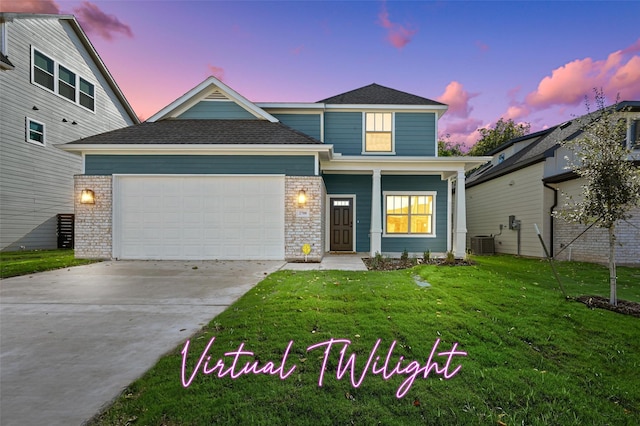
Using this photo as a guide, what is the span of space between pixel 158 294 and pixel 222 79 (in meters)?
8.07

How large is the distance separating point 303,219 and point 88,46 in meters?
15.1

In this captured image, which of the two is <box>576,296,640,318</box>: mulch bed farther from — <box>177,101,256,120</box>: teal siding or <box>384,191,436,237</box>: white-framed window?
<box>177,101,256,120</box>: teal siding

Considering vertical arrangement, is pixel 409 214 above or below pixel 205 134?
below

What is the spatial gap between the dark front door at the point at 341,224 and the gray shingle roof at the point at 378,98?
390cm

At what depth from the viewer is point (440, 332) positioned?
3430 millimetres

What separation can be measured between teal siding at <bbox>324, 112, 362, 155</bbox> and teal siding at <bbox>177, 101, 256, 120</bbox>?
3.18 m

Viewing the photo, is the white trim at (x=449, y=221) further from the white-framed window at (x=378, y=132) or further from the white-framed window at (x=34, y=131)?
the white-framed window at (x=34, y=131)

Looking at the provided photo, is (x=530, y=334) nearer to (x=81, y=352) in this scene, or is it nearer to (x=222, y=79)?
(x=81, y=352)

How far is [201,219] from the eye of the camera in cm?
955

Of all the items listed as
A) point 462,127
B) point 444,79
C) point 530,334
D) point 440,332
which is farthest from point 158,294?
point 462,127

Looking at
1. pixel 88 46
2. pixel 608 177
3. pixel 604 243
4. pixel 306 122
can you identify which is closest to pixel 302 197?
pixel 306 122

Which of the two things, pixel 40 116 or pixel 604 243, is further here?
pixel 40 116

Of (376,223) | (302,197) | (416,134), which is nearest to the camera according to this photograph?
(302,197)

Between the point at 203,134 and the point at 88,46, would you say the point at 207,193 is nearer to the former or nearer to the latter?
the point at 203,134
